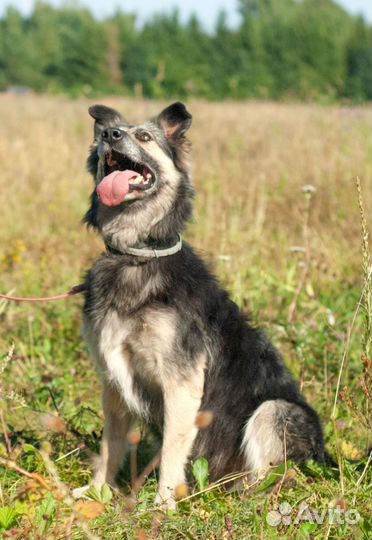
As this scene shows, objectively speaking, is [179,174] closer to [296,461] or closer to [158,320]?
[158,320]

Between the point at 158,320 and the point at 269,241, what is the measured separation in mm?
4116

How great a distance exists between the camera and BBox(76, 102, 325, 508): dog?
3.32 meters

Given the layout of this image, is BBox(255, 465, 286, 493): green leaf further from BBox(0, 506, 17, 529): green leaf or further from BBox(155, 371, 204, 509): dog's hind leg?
BBox(0, 506, 17, 529): green leaf

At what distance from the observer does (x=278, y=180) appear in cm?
857

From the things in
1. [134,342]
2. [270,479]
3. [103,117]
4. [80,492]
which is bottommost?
[80,492]

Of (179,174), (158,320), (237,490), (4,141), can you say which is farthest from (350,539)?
(4,141)

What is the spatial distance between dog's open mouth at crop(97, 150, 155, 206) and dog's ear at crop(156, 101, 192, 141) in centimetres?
35

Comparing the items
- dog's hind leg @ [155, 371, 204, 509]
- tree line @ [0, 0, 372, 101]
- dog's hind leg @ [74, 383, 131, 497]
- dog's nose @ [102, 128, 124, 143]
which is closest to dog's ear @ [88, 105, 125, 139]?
dog's nose @ [102, 128, 124, 143]

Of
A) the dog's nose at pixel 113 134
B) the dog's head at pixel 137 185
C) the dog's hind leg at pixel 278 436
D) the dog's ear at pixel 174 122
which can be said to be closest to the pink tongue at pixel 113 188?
the dog's head at pixel 137 185

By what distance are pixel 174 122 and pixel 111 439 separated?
1926mm

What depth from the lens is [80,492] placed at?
11.5ft

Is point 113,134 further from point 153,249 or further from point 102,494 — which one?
point 102,494

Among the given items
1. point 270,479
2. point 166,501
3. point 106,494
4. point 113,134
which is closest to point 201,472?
point 166,501

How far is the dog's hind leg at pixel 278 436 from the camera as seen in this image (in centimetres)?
336
